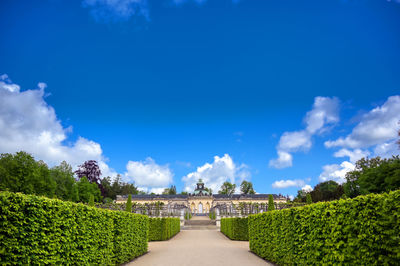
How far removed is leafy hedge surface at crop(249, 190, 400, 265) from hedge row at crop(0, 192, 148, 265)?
18.4ft

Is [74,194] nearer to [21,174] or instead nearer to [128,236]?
[21,174]

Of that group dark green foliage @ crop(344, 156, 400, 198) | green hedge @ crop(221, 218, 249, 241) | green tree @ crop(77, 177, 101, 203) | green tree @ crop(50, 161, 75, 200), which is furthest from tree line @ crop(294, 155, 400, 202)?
green tree @ crop(77, 177, 101, 203)

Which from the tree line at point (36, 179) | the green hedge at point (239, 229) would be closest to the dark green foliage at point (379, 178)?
the green hedge at point (239, 229)

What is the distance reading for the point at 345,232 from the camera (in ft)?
17.1

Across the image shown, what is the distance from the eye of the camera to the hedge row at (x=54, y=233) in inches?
165

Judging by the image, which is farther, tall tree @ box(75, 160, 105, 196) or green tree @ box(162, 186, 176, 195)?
green tree @ box(162, 186, 176, 195)

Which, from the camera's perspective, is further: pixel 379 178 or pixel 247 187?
pixel 247 187

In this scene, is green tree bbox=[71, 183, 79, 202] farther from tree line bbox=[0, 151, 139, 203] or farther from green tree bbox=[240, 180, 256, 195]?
green tree bbox=[240, 180, 256, 195]

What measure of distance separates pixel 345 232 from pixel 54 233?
5731 mm

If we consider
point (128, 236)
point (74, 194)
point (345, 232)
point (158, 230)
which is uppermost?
point (74, 194)

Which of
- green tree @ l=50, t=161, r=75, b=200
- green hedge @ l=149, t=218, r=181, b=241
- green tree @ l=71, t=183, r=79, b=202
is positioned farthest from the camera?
green tree @ l=71, t=183, r=79, b=202

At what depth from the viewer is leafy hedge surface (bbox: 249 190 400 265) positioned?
412cm

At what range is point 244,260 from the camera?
1131 centimetres

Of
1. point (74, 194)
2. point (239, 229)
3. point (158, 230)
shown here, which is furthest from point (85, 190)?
point (239, 229)
